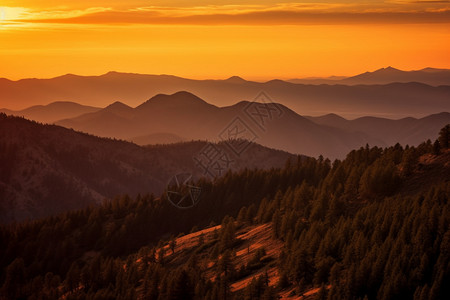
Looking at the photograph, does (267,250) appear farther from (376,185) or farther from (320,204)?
(376,185)

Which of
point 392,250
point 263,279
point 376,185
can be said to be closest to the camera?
point 392,250

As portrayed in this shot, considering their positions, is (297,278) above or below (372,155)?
below

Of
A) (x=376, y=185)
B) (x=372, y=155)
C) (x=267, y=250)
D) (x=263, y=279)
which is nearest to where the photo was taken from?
(x=263, y=279)

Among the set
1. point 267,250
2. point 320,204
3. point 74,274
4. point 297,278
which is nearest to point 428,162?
point 320,204

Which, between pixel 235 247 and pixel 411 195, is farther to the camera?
pixel 235 247

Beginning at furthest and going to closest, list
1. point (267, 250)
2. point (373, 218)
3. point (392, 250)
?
point (267, 250) < point (373, 218) < point (392, 250)

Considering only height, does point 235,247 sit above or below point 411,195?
below

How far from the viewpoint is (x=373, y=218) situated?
121375 mm

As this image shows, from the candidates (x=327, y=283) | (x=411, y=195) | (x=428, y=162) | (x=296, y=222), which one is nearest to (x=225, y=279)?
(x=327, y=283)

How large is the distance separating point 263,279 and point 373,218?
26.4m

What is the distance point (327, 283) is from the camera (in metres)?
104

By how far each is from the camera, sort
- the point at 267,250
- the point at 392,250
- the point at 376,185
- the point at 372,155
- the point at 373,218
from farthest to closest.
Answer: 1. the point at 372,155
2. the point at 376,185
3. the point at 267,250
4. the point at 373,218
5. the point at 392,250

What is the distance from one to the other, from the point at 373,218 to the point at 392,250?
18.2m

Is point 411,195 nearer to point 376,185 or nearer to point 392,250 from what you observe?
point 376,185
